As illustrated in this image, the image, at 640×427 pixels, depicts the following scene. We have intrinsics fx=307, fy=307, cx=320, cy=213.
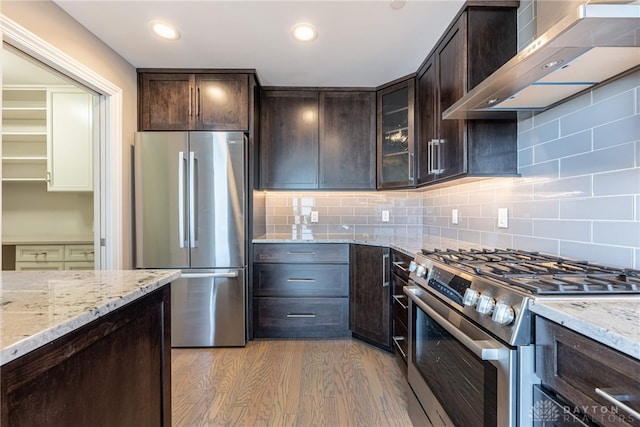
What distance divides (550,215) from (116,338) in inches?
72.3

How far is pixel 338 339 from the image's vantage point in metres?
2.66

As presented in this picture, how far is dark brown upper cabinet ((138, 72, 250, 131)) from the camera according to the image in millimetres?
2543

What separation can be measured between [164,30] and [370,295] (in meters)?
2.37

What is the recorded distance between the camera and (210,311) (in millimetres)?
2508

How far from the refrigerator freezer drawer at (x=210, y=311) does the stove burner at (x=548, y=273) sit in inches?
67.6

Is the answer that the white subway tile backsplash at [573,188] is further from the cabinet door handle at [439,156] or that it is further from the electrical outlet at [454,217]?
the cabinet door handle at [439,156]

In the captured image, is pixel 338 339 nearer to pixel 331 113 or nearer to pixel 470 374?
pixel 470 374

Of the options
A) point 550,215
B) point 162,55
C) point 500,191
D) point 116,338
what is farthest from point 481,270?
point 162,55

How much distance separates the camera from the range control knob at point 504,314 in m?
0.82

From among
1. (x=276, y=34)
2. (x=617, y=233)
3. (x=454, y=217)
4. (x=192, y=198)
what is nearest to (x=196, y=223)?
(x=192, y=198)

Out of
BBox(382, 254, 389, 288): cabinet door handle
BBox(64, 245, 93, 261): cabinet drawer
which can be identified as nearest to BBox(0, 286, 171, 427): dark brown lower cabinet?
BBox(382, 254, 389, 288): cabinet door handle

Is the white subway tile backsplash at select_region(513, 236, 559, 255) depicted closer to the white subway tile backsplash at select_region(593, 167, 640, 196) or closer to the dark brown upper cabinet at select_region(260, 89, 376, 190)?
the white subway tile backsplash at select_region(593, 167, 640, 196)

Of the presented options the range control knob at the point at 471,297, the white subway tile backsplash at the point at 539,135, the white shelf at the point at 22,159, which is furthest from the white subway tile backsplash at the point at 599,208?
the white shelf at the point at 22,159

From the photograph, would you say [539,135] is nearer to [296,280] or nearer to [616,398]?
[616,398]
